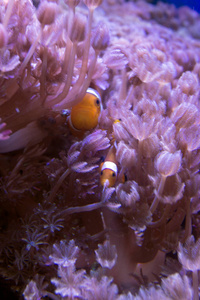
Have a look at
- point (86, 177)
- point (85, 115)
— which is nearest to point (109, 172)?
point (86, 177)

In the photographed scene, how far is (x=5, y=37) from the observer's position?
127cm

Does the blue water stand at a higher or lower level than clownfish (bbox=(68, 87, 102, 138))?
higher

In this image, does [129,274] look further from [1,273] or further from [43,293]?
[1,273]

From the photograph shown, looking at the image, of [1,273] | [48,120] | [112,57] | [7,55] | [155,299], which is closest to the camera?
[155,299]

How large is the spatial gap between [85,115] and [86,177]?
1.66ft

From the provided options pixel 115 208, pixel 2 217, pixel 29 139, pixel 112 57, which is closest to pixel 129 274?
pixel 115 208

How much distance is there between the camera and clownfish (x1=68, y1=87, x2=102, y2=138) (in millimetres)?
1938

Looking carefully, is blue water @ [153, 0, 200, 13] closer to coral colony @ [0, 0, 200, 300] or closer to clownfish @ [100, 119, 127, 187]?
coral colony @ [0, 0, 200, 300]

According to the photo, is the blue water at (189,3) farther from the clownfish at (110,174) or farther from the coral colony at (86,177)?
the clownfish at (110,174)

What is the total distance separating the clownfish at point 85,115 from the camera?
1.94m

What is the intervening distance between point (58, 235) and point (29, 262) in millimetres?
241

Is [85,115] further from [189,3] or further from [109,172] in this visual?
[189,3]

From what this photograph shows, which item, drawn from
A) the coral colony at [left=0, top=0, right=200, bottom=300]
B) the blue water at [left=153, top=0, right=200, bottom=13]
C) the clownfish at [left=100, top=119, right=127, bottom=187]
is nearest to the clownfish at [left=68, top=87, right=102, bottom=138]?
the coral colony at [left=0, top=0, right=200, bottom=300]

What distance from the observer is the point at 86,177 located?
67.1 inches
